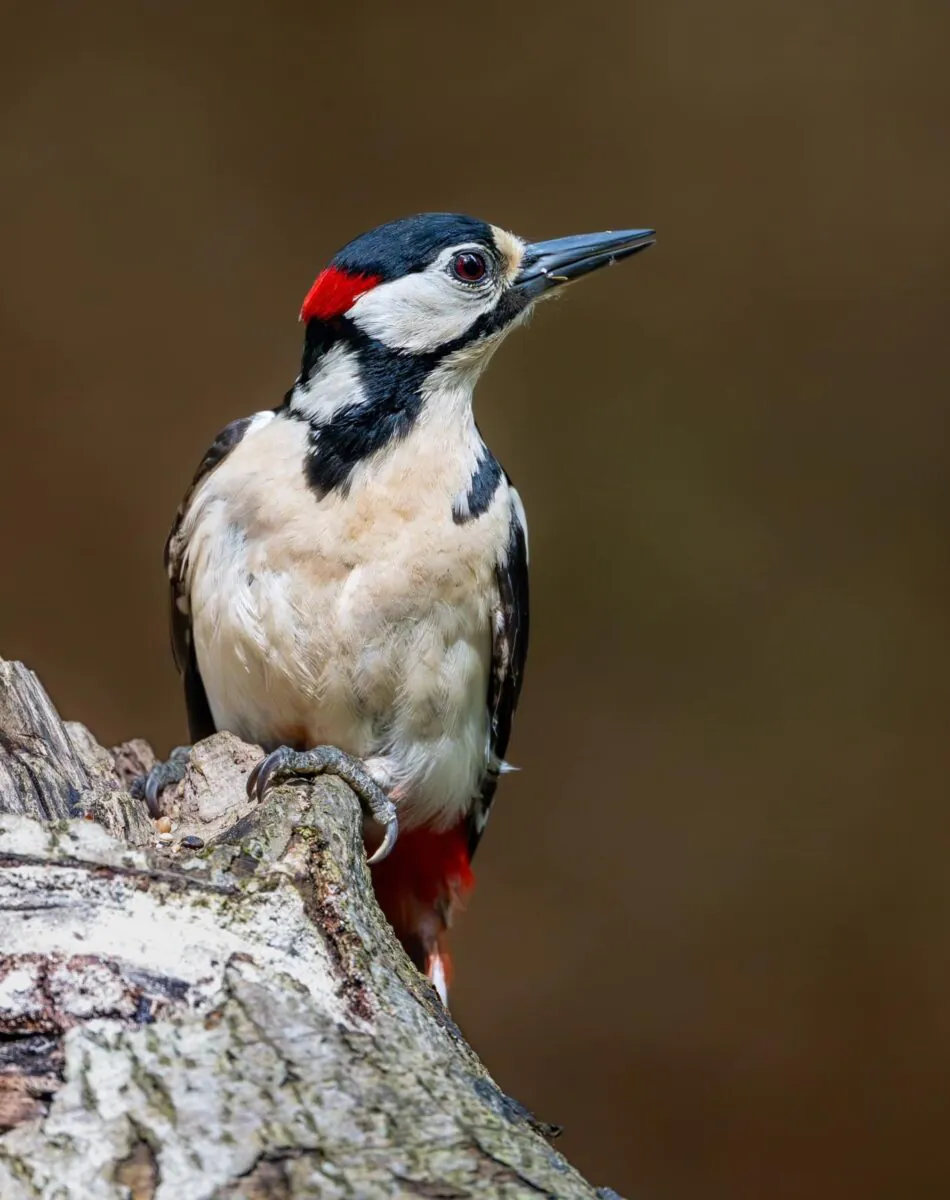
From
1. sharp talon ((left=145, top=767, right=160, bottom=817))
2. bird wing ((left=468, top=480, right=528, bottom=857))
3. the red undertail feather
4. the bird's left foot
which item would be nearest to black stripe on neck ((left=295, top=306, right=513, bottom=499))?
bird wing ((left=468, top=480, right=528, bottom=857))

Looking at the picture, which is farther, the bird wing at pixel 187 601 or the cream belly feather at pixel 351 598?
the bird wing at pixel 187 601

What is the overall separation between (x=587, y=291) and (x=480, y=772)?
2533mm

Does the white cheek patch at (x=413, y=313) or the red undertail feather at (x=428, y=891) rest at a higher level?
the white cheek patch at (x=413, y=313)

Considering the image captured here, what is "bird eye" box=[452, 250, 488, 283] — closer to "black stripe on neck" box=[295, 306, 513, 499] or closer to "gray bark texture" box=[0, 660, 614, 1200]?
"black stripe on neck" box=[295, 306, 513, 499]

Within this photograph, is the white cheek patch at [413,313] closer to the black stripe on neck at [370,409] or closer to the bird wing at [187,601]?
the black stripe on neck at [370,409]

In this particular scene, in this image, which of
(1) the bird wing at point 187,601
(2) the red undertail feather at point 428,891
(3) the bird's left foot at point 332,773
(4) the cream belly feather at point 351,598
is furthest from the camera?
(2) the red undertail feather at point 428,891

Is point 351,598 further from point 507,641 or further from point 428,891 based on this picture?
point 428,891

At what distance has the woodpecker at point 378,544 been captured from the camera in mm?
2271

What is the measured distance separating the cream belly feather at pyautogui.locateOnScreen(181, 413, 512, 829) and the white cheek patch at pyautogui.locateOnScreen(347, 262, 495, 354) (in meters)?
0.16

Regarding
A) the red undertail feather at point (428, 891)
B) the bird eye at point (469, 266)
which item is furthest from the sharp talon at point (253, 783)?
the bird eye at point (469, 266)

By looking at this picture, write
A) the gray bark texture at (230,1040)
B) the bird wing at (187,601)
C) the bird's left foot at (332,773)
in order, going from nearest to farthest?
the gray bark texture at (230,1040)
the bird's left foot at (332,773)
the bird wing at (187,601)

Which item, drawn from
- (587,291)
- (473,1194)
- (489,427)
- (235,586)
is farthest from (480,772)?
(587,291)

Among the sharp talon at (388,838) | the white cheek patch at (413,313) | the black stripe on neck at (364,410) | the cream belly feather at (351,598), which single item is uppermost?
the white cheek patch at (413,313)

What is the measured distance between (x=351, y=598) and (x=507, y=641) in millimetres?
368
